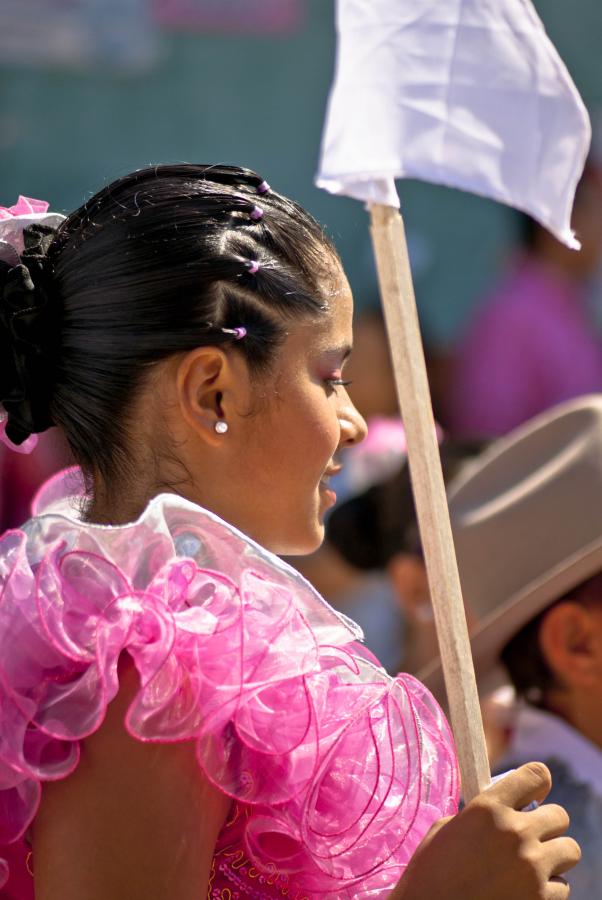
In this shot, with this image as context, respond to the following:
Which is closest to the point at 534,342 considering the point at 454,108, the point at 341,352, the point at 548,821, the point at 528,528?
the point at 528,528

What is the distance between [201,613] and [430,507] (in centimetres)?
26

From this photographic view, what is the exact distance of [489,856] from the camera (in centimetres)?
140

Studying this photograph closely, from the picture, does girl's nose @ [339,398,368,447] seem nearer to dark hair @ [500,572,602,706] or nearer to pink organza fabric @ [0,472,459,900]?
pink organza fabric @ [0,472,459,900]

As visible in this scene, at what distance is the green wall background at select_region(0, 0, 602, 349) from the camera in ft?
19.5

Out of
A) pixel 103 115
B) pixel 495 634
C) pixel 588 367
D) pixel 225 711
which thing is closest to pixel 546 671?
pixel 495 634

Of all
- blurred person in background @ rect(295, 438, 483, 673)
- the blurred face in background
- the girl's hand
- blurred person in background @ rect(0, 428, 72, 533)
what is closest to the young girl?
the girl's hand

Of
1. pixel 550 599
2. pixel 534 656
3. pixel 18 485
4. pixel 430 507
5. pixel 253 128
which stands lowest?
pixel 18 485

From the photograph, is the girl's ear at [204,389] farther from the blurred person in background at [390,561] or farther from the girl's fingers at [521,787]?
the blurred person in background at [390,561]

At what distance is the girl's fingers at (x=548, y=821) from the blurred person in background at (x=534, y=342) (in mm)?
3516

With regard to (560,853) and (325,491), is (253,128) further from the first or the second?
(560,853)

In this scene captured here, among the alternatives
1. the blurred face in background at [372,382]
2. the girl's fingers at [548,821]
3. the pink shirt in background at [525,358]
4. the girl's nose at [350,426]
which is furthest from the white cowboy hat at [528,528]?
the pink shirt in background at [525,358]

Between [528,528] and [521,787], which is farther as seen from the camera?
[528,528]

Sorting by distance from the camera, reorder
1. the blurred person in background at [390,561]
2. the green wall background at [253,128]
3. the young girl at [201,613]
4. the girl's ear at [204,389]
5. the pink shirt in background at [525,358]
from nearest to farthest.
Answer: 1. the young girl at [201,613]
2. the girl's ear at [204,389]
3. the blurred person in background at [390,561]
4. the pink shirt in background at [525,358]
5. the green wall background at [253,128]

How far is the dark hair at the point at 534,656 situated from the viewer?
2242mm
